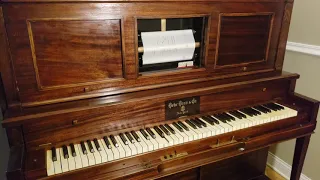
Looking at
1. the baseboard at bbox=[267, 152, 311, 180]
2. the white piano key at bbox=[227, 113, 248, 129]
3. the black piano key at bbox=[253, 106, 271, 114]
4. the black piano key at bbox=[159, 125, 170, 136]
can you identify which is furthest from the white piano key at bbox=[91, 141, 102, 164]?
the baseboard at bbox=[267, 152, 311, 180]

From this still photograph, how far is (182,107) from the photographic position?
1302mm

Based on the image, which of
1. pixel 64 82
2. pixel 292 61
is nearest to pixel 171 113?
pixel 64 82

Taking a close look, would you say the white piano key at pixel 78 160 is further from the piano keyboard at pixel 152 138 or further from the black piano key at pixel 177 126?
the black piano key at pixel 177 126

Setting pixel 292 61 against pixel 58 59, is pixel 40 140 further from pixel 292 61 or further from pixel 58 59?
pixel 292 61

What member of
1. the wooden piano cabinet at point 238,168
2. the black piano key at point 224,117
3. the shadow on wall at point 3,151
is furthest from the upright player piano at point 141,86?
the shadow on wall at point 3,151

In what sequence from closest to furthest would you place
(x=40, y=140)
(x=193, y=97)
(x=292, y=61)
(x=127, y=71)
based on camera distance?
(x=40, y=140)
(x=127, y=71)
(x=193, y=97)
(x=292, y=61)

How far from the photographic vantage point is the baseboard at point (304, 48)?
5.45ft

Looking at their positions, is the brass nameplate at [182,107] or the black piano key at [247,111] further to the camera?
the black piano key at [247,111]

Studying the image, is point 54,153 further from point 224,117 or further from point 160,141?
point 224,117

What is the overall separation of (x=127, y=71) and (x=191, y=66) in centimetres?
38

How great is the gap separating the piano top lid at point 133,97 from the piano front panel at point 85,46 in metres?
0.03

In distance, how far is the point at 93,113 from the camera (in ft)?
3.65

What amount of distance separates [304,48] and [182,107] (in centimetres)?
107

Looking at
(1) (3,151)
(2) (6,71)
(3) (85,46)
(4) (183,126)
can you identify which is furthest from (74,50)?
(1) (3,151)
